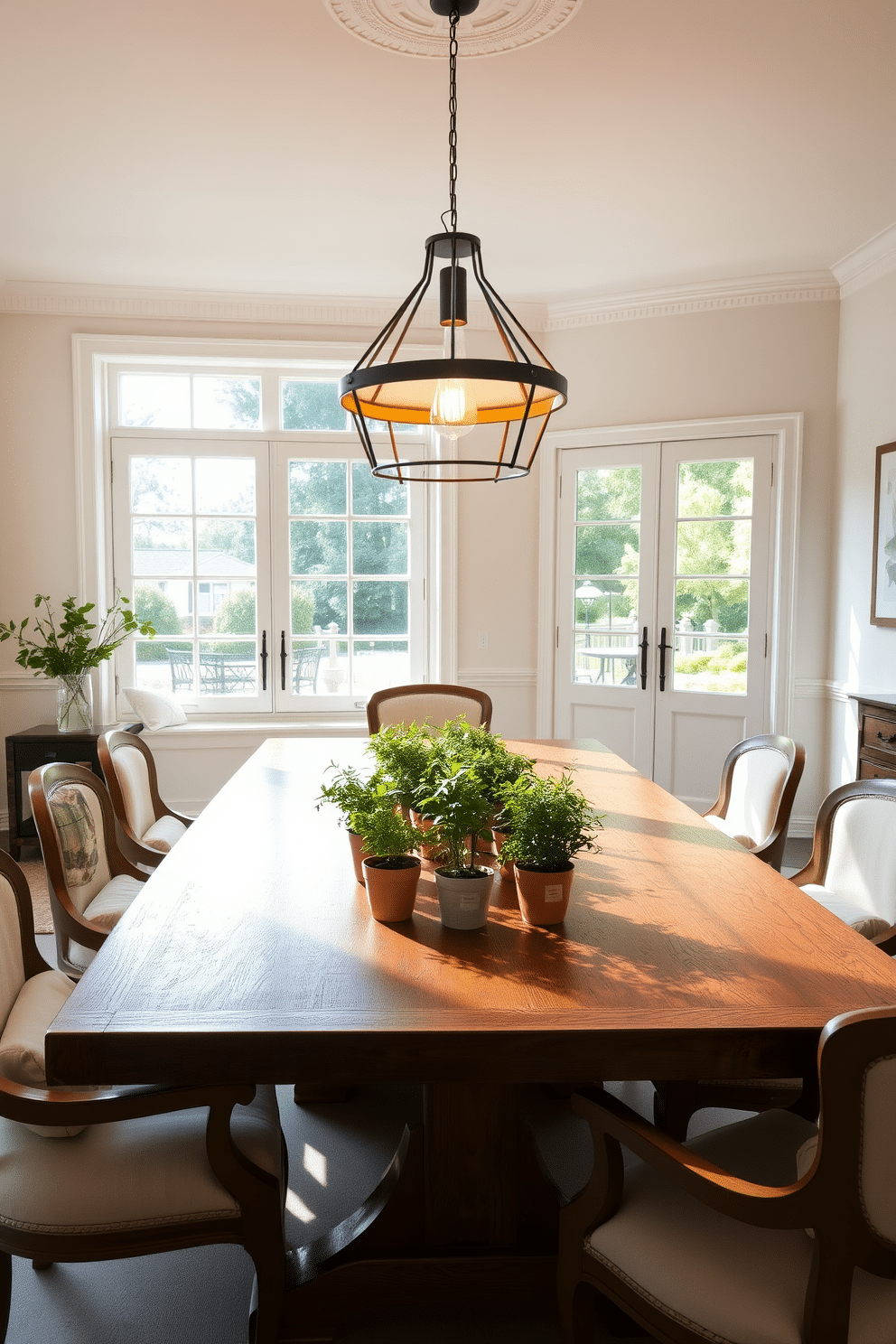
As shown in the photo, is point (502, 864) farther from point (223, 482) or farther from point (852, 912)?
point (223, 482)

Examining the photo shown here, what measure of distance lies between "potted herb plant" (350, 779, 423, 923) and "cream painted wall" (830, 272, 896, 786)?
321 cm

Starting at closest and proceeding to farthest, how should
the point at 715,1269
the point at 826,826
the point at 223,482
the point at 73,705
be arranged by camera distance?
1. the point at 715,1269
2. the point at 826,826
3. the point at 73,705
4. the point at 223,482

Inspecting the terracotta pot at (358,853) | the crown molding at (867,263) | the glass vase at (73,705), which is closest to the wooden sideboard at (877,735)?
the crown molding at (867,263)

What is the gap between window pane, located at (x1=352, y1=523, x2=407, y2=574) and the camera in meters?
5.59

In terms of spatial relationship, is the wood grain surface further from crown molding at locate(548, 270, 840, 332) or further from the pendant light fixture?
crown molding at locate(548, 270, 840, 332)

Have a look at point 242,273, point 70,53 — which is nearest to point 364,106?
point 70,53

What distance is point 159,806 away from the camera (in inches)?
126

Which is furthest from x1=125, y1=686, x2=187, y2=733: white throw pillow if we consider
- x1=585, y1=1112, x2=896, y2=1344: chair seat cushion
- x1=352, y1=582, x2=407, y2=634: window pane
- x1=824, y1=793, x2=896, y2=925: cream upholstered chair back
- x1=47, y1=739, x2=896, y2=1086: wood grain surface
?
x1=585, y1=1112, x2=896, y2=1344: chair seat cushion

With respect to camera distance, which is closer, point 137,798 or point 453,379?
point 453,379

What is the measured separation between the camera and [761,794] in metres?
2.96

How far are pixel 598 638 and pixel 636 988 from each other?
409 centimetres

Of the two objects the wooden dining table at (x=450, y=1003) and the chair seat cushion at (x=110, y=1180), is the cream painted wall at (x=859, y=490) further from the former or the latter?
the chair seat cushion at (x=110, y=1180)

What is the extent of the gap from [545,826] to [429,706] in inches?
91.5

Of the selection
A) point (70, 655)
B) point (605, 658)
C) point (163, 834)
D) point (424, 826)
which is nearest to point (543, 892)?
point (424, 826)
